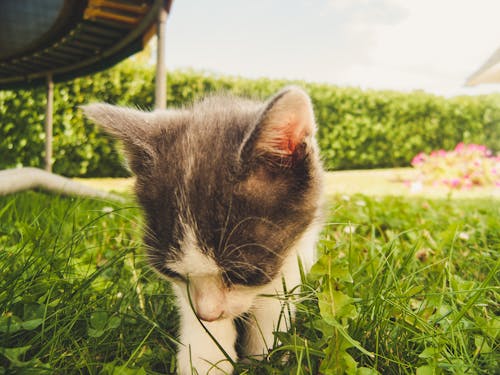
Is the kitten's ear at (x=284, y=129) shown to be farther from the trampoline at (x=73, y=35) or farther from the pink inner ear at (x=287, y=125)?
the trampoline at (x=73, y=35)

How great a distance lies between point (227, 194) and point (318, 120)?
11280mm

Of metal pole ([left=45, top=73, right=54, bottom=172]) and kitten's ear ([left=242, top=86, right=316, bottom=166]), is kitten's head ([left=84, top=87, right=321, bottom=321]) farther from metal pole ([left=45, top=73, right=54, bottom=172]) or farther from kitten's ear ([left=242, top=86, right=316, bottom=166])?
metal pole ([left=45, top=73, right=54, bottom=172])

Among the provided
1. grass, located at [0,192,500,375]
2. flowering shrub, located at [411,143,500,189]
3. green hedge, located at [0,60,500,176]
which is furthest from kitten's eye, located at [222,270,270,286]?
flowering shrub, located at [411,143,500,189]

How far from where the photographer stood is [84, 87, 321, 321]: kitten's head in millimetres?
1375

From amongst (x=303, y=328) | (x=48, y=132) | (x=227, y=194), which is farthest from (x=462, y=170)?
(x=227, y=194)

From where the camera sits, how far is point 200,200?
1.40 m

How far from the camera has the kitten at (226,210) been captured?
1.38 m

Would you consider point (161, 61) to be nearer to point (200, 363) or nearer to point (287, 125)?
point (287, 125)

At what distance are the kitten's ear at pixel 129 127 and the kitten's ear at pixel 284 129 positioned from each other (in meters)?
0.44

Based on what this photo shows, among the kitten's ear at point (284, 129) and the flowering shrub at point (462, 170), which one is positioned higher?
the kitten's ear at point (284, 129)

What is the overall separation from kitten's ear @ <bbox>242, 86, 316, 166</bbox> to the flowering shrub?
10110 millimetres

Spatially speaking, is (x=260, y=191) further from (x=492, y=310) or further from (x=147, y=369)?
(x=492, y=310)

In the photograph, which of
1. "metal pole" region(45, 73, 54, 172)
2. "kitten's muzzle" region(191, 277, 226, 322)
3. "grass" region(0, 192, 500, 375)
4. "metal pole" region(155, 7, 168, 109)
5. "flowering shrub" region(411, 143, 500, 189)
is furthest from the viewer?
"flowering shrub" region(411, 143, 500, 189)

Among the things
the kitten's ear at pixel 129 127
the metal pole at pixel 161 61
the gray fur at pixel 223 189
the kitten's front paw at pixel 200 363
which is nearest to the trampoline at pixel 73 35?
the metal pole at pixel 161 61
